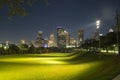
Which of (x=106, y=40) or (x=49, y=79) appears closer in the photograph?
(x=49, y=79)

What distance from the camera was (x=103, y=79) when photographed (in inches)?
810

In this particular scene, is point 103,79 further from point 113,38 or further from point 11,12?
point 113,38

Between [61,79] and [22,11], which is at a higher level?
[22,11]

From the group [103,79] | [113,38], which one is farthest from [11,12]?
[113,38]

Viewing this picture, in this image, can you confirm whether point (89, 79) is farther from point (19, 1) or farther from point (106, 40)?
point (106, 40)

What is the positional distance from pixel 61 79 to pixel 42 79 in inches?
62.3

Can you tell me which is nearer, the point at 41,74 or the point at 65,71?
the point at 41,74

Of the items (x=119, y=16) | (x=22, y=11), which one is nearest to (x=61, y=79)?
(x=22, y=11)

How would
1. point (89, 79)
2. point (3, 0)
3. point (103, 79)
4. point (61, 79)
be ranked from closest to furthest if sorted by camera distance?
point (3, 0)
point (103, 79)
point (89, 79)
point (61, 79)

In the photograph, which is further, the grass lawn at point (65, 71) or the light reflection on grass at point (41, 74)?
the light reflection on grass at point (41, 74)

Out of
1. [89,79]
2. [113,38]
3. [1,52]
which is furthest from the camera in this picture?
[1,52]

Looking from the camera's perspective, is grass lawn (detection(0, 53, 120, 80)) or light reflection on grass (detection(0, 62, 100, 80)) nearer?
grass lawn (detection(0, 53, 120, 80))

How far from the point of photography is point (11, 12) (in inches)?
678

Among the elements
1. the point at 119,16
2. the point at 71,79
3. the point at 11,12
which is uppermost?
the point at 119,16
